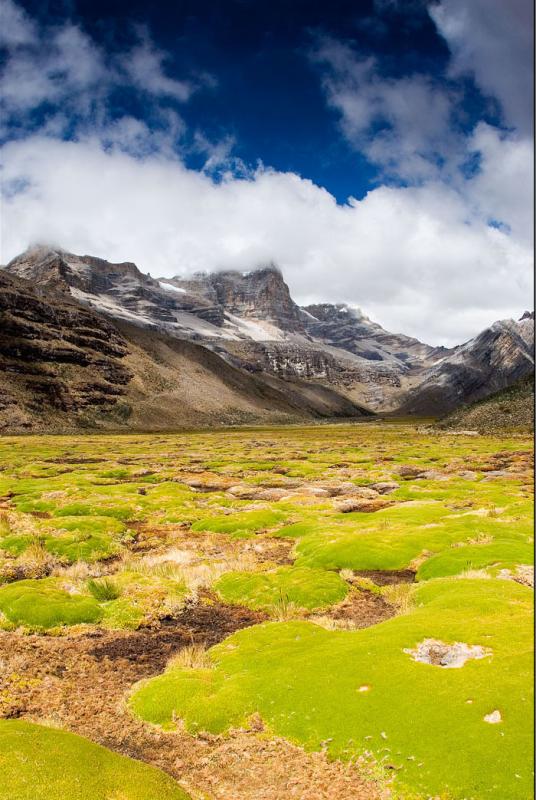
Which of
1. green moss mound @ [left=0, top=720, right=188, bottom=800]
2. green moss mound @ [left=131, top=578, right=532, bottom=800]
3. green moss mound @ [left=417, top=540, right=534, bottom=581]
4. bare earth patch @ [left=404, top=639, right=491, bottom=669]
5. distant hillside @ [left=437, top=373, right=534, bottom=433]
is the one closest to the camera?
green moss mound @ [left=0, top=720, right=188, bottom=800]

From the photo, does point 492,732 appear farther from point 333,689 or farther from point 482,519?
point 482,519

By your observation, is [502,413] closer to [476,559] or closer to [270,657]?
[476,559]

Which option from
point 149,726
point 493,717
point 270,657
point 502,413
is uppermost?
point 502,413

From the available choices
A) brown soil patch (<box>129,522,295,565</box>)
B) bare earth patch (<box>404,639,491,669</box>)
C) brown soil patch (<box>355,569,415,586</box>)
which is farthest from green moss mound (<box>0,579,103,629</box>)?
bare earth patch (<box>404,639,491,669</box>)

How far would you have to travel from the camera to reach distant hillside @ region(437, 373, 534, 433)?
12662 centimetres

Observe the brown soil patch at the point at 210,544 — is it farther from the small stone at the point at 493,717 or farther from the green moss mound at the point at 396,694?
the small stone at the point at 493,717

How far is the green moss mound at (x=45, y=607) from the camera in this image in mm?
14609

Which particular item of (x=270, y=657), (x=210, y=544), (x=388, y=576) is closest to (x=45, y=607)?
(x=270, y=657)

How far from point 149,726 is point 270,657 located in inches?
109

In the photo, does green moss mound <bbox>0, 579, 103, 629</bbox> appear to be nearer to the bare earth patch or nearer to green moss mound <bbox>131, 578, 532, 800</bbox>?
green moss mound <bbox>131, 578, 532, 800</bbox>

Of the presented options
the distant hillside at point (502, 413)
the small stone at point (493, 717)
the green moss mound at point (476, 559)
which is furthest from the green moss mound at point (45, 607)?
the distant hillside at point (502, 413)

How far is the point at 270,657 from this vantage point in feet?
35.2

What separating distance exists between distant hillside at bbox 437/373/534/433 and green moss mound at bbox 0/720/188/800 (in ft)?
421

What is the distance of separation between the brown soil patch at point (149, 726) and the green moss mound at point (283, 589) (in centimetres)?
71
